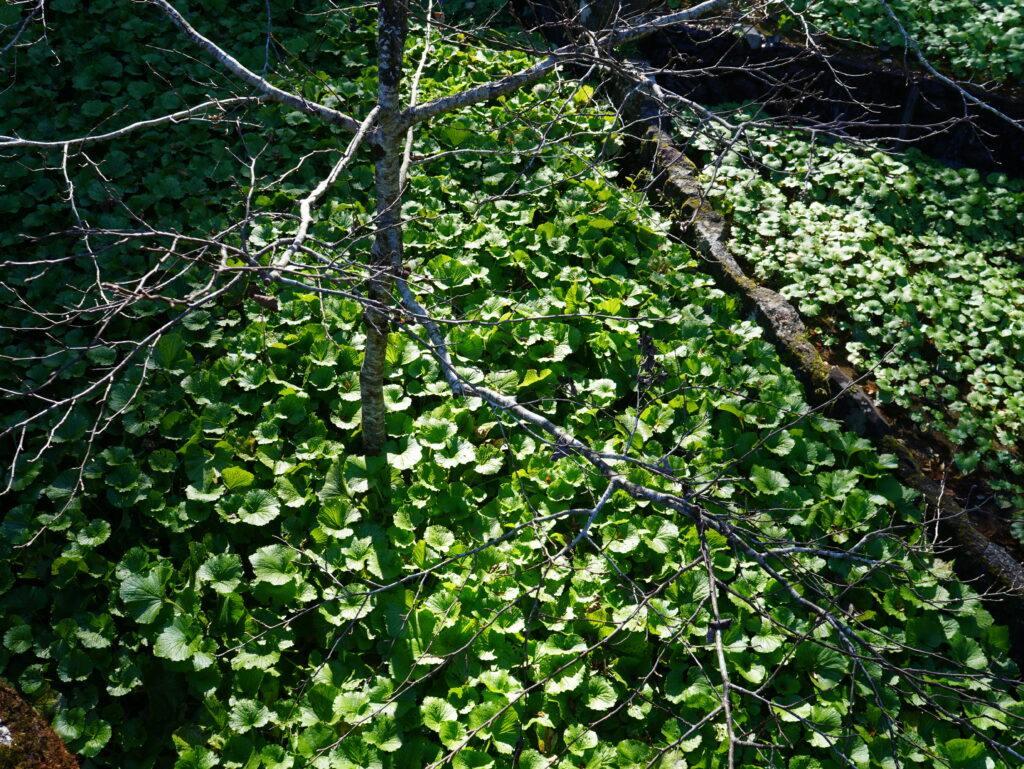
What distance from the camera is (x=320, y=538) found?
108 inches

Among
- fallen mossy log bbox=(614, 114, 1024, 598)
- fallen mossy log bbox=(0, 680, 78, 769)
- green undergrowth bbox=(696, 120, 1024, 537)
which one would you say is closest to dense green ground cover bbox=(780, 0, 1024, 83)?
green undergrowth bbox=(696, 120, 1024, 537)

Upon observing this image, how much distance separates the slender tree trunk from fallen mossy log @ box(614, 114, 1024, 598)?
0.99 metres

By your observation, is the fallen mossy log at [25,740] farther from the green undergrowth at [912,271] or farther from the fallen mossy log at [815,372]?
the green undergrowth at [912,271]

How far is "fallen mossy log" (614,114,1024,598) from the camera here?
9.57ft

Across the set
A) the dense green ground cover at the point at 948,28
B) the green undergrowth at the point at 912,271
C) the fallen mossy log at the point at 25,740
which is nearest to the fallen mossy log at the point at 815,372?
the green undergrowth at the point at 912,271

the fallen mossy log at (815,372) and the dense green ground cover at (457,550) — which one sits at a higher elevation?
the fallen mossy log at (815,372)

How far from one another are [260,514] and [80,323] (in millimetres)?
1426

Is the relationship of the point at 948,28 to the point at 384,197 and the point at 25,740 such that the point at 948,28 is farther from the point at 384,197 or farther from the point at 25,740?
the point at 25,740

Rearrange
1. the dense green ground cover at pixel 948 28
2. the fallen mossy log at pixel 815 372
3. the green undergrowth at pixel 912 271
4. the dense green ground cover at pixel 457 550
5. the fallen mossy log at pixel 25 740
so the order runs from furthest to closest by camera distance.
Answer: the dense green ground cover at pixel 948 28 → the green undergrowth at pixel 912 271 → the fallen mossy log at pixel 815 372 → the dense green ground cover at pixel 457 550 → the fallen mossy log at pixel 25 740

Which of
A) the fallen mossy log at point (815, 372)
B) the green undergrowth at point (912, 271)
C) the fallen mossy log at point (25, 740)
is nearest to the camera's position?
A: the fallen mossy log at point (25, 740)

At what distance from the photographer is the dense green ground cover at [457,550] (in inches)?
92.6

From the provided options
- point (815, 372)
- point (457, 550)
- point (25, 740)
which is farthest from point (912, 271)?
point (25, 740)

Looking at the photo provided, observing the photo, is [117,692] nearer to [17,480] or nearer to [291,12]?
[17,480]

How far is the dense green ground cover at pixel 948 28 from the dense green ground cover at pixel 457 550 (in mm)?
2986
